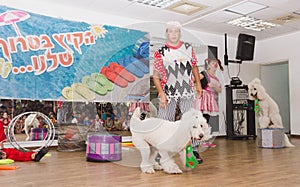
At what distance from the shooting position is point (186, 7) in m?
4.51

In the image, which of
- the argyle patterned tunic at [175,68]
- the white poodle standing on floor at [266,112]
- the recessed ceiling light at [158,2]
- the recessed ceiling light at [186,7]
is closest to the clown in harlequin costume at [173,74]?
the argyle patterned tunic at [175,68]

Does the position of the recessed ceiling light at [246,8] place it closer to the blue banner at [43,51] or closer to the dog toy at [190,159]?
the blue banner at [43,51]

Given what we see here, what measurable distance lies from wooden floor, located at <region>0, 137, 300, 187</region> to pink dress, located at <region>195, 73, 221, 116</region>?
0.45m

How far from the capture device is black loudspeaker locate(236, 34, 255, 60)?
17.2ft

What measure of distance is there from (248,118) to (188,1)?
8.21 feet

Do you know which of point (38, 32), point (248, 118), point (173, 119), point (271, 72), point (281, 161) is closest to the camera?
point (173, 119)

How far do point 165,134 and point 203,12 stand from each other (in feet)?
9.97

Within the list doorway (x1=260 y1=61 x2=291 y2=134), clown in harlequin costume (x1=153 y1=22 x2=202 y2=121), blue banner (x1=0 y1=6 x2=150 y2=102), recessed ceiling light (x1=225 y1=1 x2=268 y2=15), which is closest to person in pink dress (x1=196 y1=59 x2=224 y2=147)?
clown in harlequin costume (x1=153 y1=22 x2=202 y2=121)

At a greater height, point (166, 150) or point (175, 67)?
point (175, 67)

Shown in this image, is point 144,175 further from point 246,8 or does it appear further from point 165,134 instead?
point 246,8

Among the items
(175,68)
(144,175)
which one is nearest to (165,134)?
(144,175)

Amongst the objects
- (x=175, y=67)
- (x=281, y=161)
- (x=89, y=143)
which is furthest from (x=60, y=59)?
(x=281, y=161)

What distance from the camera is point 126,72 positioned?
2.37 m

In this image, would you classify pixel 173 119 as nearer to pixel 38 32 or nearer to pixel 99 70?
pixel 99 70
